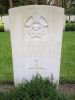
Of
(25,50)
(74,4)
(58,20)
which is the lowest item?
(74,4)

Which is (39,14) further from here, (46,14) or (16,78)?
(16,78)

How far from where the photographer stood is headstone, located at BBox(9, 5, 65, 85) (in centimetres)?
655

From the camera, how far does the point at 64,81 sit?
847cm

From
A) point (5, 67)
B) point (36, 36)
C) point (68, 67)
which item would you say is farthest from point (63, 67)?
point (36, 36)

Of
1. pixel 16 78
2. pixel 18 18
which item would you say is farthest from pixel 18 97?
pixel 18 18

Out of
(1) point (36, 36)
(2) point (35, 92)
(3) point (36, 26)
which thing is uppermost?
(3) point (36, 26)

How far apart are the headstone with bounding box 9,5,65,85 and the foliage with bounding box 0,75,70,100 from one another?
1.42 ft

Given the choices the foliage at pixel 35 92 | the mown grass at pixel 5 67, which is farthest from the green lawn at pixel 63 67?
the foliage at pixel 35 92

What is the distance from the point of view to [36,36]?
666 cm

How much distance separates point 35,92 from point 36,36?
1.07 metres

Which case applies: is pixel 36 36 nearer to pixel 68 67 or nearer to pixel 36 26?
pixel 36 26

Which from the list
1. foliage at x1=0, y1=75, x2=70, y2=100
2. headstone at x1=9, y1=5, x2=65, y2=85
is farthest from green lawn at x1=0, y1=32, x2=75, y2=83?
foliage at x1=0, y1=75, x2=70, y2=100

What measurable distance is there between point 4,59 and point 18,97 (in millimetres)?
5723

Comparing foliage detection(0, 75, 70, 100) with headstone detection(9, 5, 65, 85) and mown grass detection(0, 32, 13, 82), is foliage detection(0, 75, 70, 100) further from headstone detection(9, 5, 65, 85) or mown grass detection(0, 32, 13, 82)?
mown grass detection(0, 32, 13, 82)
